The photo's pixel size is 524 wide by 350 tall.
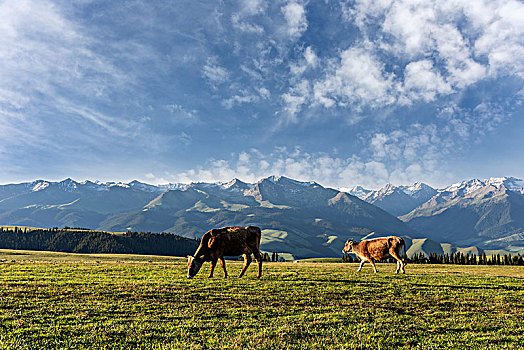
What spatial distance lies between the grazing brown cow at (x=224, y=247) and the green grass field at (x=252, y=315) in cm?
273

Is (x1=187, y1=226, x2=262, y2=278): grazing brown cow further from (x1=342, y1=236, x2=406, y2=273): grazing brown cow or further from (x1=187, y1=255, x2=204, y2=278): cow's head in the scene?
(x1=342, y1=236, x2=406, y2=273): grazing brown cow

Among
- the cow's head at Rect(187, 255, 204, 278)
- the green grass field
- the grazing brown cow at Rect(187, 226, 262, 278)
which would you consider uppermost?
the grazing brown cow at Rect(187, 226, 262, 278)

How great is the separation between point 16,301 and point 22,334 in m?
5.97

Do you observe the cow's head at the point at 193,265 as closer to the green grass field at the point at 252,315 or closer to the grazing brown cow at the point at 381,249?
the green grass field at the point at 252,315

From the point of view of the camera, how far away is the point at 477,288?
2184 centimetres

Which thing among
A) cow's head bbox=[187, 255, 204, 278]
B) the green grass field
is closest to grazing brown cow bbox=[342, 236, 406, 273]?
the green grass field

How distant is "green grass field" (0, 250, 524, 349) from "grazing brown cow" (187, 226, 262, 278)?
2.73 meters

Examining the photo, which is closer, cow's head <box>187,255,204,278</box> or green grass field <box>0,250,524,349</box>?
green grass field <box>0,250,524,349</box>

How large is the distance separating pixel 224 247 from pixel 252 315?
432 inches

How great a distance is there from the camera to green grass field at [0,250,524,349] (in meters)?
10.4

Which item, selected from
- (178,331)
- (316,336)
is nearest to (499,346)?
(316,336)

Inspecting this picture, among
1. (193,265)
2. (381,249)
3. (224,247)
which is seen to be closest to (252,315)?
(224,247)

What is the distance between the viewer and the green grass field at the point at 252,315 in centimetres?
1045

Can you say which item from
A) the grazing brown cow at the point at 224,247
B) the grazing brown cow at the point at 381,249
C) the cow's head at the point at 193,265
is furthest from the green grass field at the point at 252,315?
the grazing brown cow at the point at 381,249
